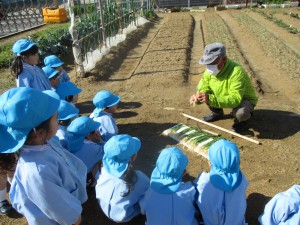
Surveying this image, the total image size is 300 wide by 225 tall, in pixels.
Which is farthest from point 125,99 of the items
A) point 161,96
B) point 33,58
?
point 33,58

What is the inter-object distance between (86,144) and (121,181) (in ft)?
2.77

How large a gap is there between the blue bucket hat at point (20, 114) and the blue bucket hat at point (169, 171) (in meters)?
1.04

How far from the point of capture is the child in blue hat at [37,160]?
5.36ft

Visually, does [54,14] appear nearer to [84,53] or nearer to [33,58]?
[84,53]

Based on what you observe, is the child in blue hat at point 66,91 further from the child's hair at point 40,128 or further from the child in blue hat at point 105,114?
the child's hair at point 40,128

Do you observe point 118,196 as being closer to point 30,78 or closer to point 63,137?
point 63,137

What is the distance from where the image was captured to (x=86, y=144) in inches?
126

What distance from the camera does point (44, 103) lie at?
5.64 feet

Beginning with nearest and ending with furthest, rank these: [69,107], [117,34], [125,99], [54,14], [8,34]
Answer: [69,107] < [125,99] < [117,34] < [8,34] < [54,14]

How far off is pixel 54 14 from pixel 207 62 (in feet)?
53.8

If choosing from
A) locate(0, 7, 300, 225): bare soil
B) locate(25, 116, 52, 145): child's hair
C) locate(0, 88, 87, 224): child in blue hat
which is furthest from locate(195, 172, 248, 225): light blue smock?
locate(25, 116, 52, 145): child's hair

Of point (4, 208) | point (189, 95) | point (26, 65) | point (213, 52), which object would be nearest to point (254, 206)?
point (213, 52)

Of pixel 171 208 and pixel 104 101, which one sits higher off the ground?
pixel 104 101

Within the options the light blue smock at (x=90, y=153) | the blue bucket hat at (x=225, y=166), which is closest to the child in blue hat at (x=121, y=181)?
the light blue smock at (x=90, y=153)
